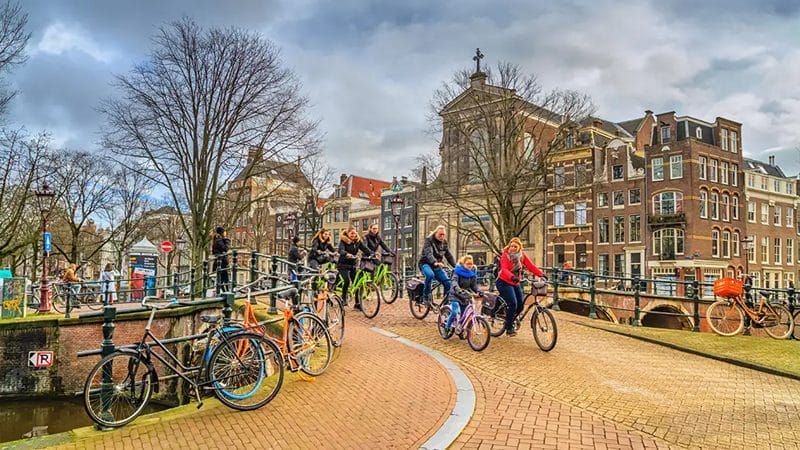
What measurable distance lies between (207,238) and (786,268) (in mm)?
49755

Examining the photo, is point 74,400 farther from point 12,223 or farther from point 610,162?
point 610,162

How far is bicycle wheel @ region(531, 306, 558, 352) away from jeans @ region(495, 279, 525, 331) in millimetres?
315

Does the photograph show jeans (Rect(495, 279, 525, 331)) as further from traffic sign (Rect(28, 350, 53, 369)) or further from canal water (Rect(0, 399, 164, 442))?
traffic sign (Rect(28, 350, 53, 369))

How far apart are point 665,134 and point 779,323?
110 ft

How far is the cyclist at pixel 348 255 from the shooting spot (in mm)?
12562

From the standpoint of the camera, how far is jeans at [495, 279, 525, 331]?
9.59 m

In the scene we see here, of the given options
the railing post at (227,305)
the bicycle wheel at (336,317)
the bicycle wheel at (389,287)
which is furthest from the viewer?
the bicycle wheel at (389,287)

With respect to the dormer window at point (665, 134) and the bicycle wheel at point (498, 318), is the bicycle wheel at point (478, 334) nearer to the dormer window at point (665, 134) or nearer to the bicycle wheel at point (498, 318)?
the bicycle wheel at point (498, 318)

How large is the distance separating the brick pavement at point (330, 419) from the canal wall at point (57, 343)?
31.1ft

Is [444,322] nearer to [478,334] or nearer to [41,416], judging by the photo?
[478,334]

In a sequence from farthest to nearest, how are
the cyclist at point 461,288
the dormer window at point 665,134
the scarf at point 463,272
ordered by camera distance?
the dormer window at point 665,134, the scarf at point 463,272, the cyclist at point 461,288

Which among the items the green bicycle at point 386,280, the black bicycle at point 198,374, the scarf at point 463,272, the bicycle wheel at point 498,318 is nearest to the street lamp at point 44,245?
the green bicycle at point 386,280

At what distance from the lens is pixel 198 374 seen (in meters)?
5.90

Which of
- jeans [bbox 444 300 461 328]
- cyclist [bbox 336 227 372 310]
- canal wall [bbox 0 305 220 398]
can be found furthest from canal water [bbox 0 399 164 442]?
jeans [bbox 444 300 461 328]
